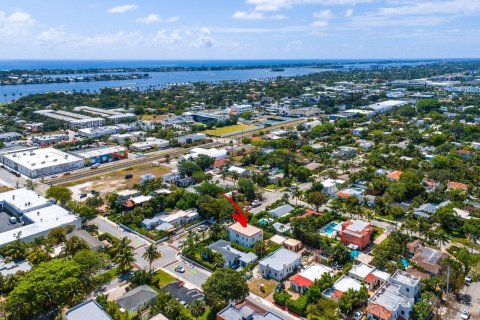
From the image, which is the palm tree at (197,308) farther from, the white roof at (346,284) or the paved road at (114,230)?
the paved road at (114,230)

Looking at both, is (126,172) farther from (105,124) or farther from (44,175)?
(105,124)

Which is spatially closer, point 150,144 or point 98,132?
point 150,144

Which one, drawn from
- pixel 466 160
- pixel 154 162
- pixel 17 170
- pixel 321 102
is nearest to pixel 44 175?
pixel 17 170

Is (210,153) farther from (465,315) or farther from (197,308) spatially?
(465,315)

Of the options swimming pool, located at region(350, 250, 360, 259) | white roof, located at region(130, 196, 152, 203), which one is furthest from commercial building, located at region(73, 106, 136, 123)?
swimming pool, located at region(350, 250, 360, 259)

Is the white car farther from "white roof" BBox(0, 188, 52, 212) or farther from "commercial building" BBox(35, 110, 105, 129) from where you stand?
"commercial building" BBox(35, 110, 105, 129)

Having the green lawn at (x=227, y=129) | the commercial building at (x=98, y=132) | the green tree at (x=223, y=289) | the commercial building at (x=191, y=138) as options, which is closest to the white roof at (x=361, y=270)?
the green tree at (x=223, y=289)

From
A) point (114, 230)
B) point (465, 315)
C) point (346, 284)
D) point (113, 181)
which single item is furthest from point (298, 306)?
point (113, 181)
